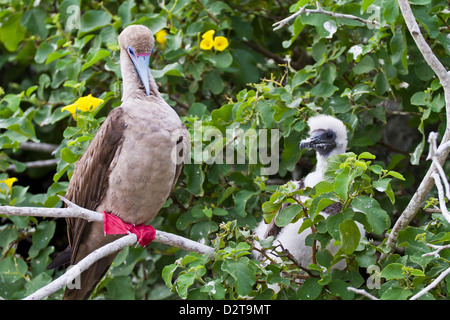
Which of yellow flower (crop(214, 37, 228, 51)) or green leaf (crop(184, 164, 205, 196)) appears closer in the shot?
green leaf (crop(184, 164, 205, 196))

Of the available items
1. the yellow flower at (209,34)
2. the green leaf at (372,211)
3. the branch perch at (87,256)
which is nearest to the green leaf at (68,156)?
the branch perch at (87,256)

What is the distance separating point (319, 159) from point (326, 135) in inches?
8.9

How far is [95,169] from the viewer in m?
4.01

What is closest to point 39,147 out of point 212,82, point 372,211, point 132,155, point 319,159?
point 212,82

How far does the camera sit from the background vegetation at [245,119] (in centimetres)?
335

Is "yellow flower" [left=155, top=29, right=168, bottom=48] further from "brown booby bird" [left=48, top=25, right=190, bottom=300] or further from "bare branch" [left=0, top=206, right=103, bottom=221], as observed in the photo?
"bare branch" [left=0, top=206, right=103, bottom=221]

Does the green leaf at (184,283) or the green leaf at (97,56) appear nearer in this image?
the green leaf at (184,283)

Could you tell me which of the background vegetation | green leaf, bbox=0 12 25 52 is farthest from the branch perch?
green leaf, bbox=0 12 25 52

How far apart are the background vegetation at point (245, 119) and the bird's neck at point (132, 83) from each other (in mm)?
358

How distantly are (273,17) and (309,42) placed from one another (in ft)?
1.33

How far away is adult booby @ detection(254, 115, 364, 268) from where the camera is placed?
420 centimetres

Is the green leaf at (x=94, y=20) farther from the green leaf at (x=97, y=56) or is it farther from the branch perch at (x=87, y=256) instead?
the branch perch at (x=87, y=256)

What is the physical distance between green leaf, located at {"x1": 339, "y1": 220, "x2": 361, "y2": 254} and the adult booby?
34.7 inches

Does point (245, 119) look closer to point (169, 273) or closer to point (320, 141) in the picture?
point (320, 141)
